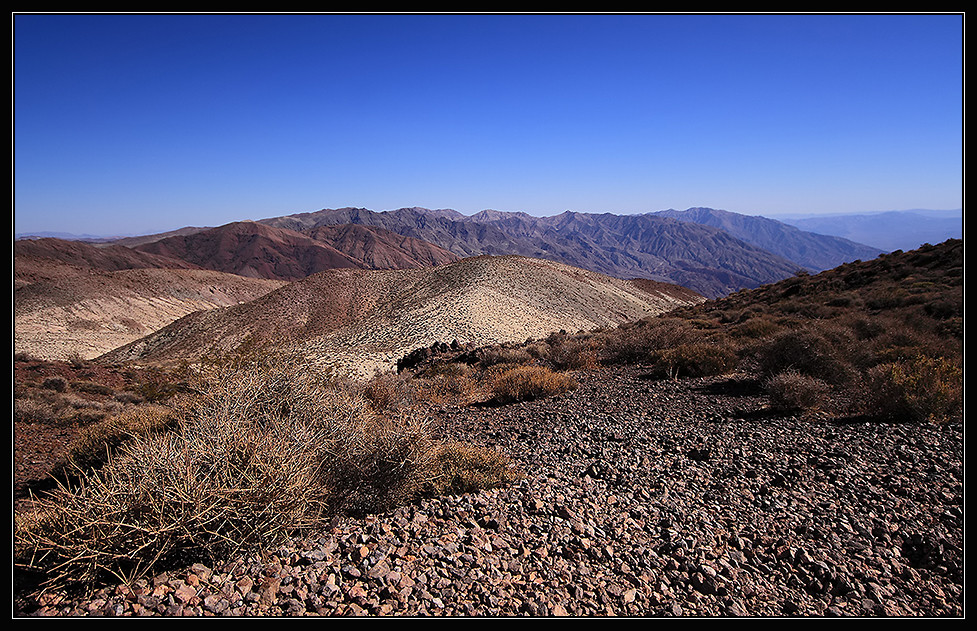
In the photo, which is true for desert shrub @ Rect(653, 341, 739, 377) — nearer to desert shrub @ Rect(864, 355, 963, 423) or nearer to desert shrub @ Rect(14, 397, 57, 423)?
desert shrub @ Rect(864, 355, 963, 423)

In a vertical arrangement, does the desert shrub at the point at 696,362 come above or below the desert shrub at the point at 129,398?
above

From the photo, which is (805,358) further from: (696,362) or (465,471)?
(465,471)

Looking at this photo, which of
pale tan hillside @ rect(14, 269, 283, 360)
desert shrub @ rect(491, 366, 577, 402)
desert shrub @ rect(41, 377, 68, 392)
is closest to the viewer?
desert shrub @ rect(491, 366, 577, 402)

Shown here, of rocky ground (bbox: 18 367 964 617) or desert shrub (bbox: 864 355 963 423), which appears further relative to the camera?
desert shrub (bbox: 864 355 963 423)

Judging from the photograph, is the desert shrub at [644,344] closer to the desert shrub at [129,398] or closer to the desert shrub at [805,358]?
the desert shrub at [805,358]

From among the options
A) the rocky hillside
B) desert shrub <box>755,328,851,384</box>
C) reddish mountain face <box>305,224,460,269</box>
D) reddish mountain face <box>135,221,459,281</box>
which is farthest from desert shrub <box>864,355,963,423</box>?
reddish mountain face <box>305,224,460,269</box>

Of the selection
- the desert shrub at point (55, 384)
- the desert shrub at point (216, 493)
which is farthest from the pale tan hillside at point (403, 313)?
the desert shrub at point (216, 493)
